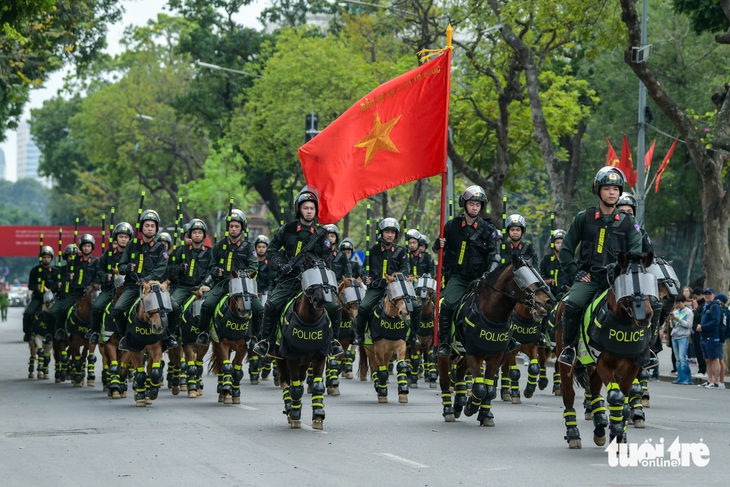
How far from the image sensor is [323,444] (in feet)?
42.0

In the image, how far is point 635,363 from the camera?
11.8 metres

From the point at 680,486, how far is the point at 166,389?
12.6m

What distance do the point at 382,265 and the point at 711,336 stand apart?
7.30 m

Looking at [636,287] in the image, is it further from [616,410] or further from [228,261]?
[228,261]

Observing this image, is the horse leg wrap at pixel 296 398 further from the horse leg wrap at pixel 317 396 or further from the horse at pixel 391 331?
the horse at pixel 391 331

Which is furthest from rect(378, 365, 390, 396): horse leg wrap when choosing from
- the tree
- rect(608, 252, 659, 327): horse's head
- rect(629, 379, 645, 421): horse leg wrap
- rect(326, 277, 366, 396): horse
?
the tree

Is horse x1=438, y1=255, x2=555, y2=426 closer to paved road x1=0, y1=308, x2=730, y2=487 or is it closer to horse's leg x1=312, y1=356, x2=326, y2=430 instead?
paved road x1=0, y1=308, x2=730, y2=487

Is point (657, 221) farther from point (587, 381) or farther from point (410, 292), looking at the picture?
point (587, 381)

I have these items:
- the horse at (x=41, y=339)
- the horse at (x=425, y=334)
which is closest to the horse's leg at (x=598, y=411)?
the horse at (x=425, y=334)

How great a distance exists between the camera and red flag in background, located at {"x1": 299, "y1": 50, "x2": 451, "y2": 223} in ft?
54.7

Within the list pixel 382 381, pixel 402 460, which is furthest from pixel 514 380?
pixel 402 460

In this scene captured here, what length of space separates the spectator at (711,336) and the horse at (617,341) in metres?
11.6

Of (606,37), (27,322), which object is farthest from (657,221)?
(27,322)

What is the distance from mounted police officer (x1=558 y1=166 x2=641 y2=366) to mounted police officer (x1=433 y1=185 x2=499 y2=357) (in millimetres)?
2354
